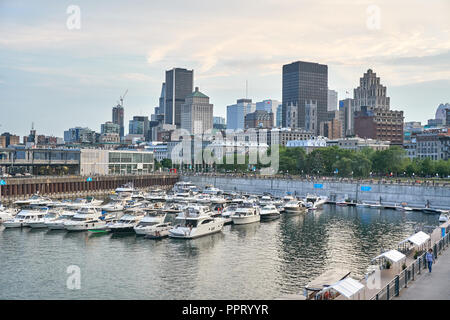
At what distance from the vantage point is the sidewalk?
2997cm

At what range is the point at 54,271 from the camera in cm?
4875

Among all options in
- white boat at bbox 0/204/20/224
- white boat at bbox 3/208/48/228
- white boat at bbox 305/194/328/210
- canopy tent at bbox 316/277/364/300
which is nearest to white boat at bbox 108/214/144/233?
white boat at bbox 3/208/48/228

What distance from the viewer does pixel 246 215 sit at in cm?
8362

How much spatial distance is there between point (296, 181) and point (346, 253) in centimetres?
7485

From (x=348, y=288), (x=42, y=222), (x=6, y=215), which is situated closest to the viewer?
(x=348, y=288)

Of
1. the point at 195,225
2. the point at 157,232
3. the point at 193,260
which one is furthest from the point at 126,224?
the point at 193,260

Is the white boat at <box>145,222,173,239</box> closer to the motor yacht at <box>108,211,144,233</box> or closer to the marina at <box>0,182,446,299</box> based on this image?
the marina at <box>0,182,446,299</box>

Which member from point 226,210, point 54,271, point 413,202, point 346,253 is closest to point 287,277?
point 346,253

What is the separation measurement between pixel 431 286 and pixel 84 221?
5483 cm

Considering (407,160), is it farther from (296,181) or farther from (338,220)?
(338,220)

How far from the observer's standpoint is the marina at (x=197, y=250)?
43688 millimetres

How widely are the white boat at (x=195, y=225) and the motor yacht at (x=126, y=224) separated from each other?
7181mm

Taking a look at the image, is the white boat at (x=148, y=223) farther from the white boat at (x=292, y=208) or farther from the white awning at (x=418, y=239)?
the white awning at (x=418, y=239)

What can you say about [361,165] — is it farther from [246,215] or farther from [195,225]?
[195,225]
